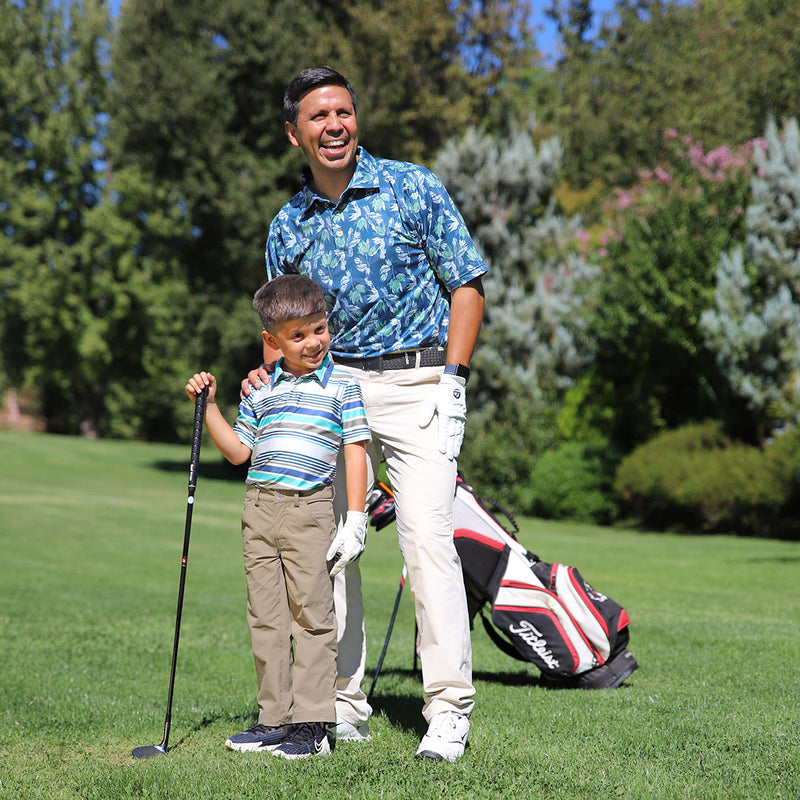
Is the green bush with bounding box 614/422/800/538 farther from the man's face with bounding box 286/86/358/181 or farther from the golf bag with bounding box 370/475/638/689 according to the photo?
the man's face with bounding box 286/86/358/181

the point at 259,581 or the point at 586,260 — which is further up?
the point at 586,260

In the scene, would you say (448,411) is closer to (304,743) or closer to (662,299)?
(304,743)

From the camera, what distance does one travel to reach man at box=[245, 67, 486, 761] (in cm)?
336

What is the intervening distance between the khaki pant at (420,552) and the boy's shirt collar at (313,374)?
0.47 feet

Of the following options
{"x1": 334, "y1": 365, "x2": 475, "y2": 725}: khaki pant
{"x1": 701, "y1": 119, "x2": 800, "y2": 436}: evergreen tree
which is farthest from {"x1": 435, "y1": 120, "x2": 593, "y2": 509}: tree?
{"x1": 334, "y1": 365, "x2": 475, "y2": 725}: khaki pant

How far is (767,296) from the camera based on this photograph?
46.4 feet

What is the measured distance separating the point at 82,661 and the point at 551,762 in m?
3.12

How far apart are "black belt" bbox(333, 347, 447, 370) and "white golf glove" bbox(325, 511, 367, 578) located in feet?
1.89

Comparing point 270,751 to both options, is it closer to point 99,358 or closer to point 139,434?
point 99,358

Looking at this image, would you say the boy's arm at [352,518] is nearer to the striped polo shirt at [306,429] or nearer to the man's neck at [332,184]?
the striped polo shirt at [306,429]

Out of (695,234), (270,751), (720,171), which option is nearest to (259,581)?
(270,751)

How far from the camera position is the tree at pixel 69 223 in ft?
104

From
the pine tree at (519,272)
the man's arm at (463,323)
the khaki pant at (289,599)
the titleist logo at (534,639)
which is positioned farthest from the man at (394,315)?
the pine tree at (519,272)

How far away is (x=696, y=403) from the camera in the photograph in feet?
56.5
